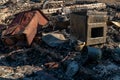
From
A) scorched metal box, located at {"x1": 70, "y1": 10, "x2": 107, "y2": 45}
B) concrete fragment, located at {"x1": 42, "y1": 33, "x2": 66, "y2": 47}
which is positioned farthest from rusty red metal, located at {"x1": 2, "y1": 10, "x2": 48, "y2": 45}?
scorched metal box, located at {"x1": 70, "y1": 10, "x2": 107, "y2": 45}

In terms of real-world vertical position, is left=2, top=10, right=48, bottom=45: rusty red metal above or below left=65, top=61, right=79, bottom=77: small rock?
above

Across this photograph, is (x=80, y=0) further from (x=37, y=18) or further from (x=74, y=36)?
(x=74, y=36)

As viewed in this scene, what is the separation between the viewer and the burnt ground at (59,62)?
764 centimetres

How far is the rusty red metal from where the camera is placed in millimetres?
9914

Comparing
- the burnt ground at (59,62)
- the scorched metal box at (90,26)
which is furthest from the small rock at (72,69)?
the scorched metal box at (90,26)

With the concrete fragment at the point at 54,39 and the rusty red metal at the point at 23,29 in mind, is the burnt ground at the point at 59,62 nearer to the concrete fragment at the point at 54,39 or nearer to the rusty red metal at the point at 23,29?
the concrete fragment at the point at 54,39

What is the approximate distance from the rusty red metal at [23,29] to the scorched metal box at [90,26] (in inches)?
68.2

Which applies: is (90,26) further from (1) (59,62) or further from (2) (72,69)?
(2) (72,69)

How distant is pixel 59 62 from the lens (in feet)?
27.7

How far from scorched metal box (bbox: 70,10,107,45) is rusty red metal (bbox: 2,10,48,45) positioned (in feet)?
5.68

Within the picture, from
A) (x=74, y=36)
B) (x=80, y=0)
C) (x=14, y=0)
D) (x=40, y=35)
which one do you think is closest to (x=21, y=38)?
(x=40, y=35)

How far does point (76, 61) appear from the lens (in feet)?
26.7

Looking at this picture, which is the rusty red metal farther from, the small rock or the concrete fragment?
the small rock

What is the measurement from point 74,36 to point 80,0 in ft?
23.3
